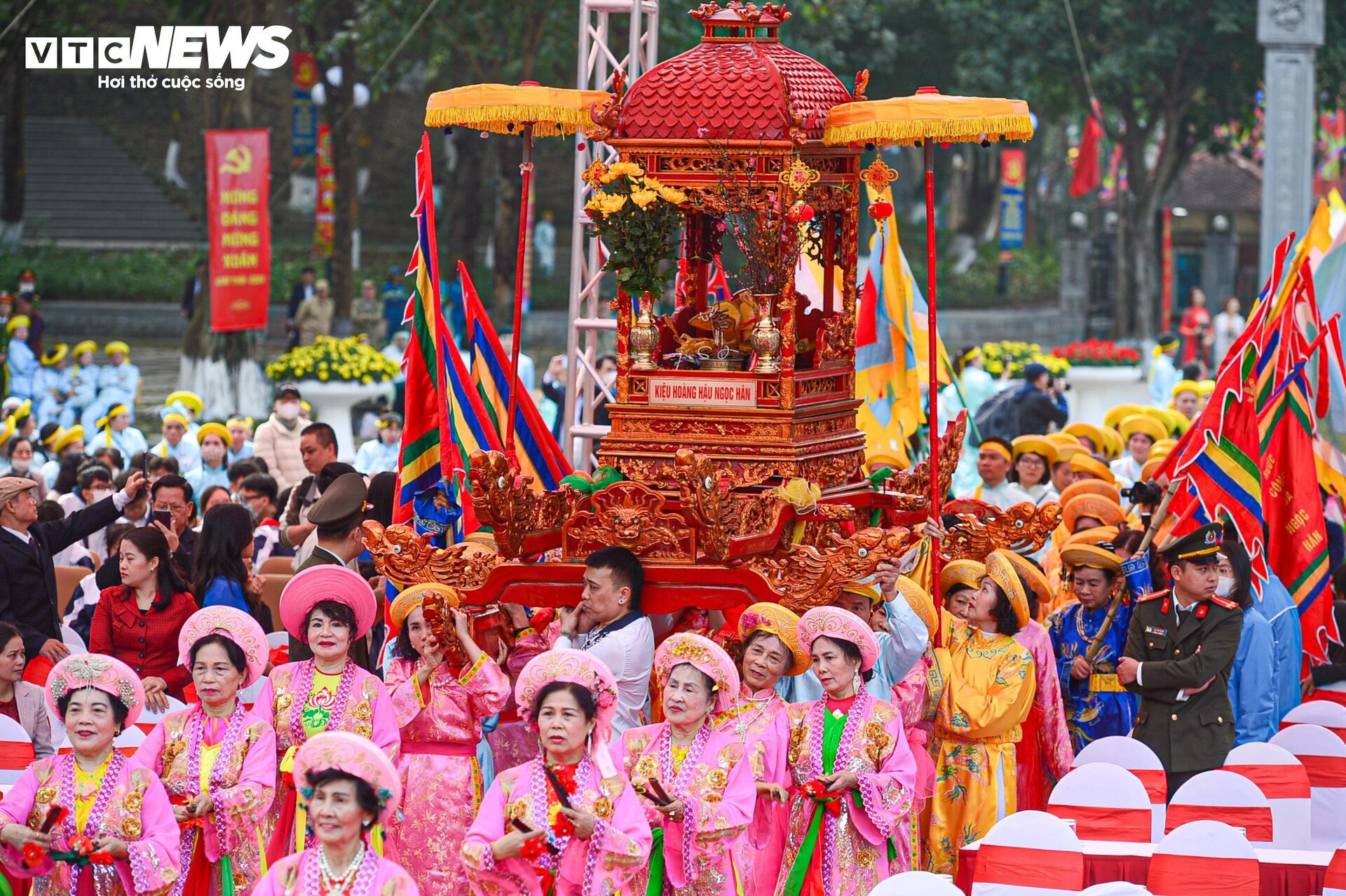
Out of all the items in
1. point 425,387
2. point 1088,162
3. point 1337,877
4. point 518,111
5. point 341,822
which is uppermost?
point 1088,162

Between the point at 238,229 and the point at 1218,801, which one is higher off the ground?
the point at 238,229

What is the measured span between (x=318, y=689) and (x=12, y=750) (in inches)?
45.7

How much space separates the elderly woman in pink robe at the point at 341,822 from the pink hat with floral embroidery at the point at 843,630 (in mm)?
1885

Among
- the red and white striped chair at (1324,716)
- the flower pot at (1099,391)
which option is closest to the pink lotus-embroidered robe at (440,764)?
the red and white striped chair at (1324,716)

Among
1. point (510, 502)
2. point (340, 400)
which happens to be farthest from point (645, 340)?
point (340, 400)

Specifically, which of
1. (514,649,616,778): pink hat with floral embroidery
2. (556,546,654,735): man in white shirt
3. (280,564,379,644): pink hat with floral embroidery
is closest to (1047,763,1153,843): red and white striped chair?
(556,546,654,735): man in white shirt

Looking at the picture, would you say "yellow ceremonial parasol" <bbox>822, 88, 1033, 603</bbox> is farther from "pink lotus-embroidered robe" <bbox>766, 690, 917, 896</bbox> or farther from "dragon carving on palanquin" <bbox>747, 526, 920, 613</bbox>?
"pink lotus-embroidered robe" <bbox>766, 690, 917, 896</bbox>

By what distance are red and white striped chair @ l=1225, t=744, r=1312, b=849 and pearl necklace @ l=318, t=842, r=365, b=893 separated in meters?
3.19

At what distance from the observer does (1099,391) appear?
2245 centimetres

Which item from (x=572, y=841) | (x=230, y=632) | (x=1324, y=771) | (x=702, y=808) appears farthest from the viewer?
(x=1324, y=771)

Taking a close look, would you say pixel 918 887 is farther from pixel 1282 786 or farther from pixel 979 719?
pixel 1282 786

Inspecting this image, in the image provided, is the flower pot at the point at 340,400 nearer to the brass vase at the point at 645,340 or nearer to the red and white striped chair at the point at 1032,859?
the brass vase at the point at 645,340

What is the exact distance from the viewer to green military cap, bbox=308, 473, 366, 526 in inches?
327

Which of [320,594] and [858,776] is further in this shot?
[320,594]
